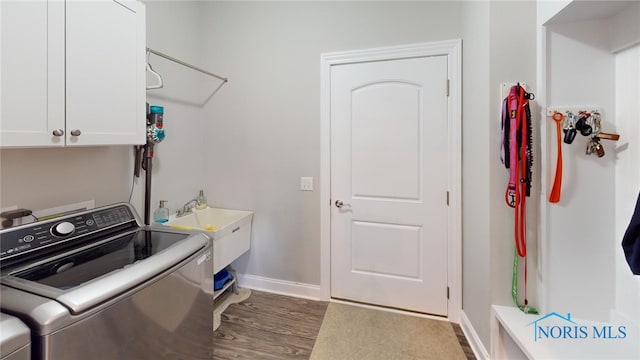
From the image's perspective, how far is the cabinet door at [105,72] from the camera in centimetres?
120

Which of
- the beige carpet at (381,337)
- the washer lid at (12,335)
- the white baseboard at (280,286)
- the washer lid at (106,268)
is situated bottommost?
the beige carpet at (381,337)

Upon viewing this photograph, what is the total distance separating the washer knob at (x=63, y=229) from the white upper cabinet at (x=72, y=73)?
0.38 meters

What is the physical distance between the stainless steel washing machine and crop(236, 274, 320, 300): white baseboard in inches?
41.9

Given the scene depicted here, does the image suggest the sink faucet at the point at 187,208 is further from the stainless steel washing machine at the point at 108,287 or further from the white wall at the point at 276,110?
the stainless steel washing machine at the point at 108,287

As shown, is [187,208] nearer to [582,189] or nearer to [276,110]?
[276,110]

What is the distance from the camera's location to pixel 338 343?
186cm

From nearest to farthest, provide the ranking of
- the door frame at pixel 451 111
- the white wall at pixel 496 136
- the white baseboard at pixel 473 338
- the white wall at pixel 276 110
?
the white wall at pixel 496 136, the white baseboard at pixel 473 338, the door frame at pixel 451 111, the white wall at pixel 276 110

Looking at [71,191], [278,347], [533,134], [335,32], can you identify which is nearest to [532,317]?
[533,134]

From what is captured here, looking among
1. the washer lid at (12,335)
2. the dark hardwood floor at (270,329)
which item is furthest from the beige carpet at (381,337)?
the washer lid at (12,335)

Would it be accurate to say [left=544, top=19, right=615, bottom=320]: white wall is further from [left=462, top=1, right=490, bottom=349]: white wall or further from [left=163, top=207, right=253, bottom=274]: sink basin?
[left=163, top=207, right=253, bottom=274]: sink basin

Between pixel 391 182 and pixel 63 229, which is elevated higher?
pixel 391 182

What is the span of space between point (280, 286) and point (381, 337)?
0.98 meters

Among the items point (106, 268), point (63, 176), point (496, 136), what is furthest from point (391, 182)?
point (63, 176)

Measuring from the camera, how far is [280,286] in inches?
98.3
